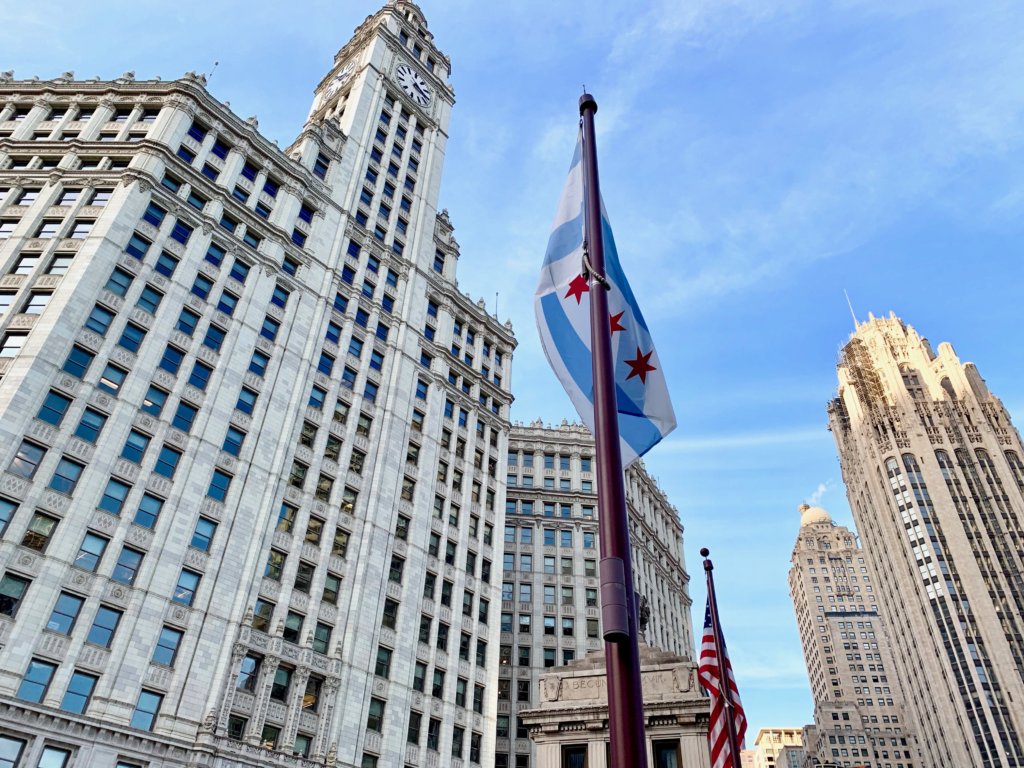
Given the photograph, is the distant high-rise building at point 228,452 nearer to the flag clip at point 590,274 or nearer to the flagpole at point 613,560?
the flag clip at point 590,274

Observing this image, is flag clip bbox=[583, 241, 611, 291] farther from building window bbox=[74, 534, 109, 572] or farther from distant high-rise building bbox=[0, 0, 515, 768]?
building window bbox=[74, 534, 109, 572]

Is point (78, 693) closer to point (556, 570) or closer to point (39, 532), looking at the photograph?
point (39, 532)

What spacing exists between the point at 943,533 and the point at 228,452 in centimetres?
11943

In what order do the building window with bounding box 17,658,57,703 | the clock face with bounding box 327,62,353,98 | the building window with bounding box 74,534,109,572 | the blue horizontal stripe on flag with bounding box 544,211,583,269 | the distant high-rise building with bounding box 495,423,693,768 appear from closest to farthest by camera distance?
the blue horizontal stripe on flag with bounding box 544,211,583,269 < the building window with bounding box 17,658,57,703 < the building window with bounding box 74,534,109,572 < the distant high-rise building with bounding box 495,423,693,768 < the clock face with bounding box 327,62,353,98

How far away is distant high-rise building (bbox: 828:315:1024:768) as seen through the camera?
111 m

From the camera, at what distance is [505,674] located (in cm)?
7825

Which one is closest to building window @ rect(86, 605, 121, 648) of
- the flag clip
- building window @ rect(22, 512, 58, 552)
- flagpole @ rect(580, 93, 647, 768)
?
building window @ rect(22, 512, 58, 552)

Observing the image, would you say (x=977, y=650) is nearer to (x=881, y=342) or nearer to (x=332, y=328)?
(x=881, y=342)

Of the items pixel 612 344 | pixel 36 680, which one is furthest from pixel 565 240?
pixel 36 680

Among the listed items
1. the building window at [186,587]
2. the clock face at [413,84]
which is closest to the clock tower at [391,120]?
the clock face at [413,84]

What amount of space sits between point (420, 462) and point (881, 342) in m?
131

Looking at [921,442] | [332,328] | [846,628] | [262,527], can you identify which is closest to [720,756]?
[262,527]

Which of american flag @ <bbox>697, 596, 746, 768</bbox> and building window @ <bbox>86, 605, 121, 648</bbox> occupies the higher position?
building window @ <bbox>86, 605, 121, 648</bbox>

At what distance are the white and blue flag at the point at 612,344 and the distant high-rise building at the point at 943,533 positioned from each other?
121m
